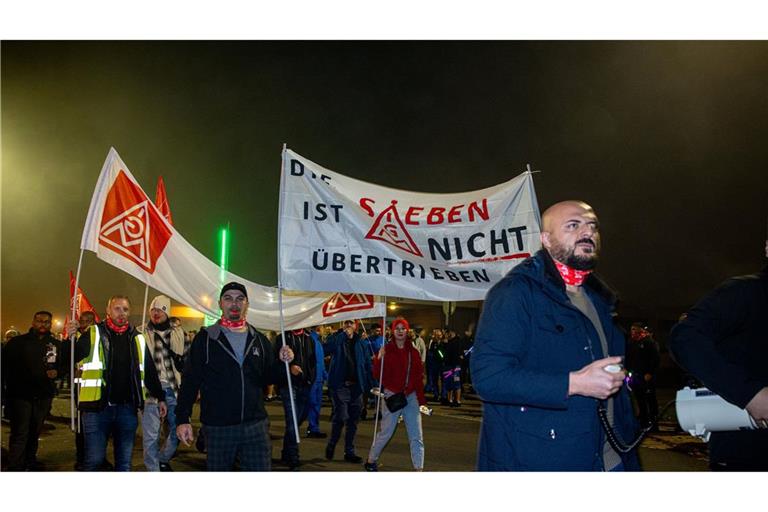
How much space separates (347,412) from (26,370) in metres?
4.44

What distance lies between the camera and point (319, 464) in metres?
10.0

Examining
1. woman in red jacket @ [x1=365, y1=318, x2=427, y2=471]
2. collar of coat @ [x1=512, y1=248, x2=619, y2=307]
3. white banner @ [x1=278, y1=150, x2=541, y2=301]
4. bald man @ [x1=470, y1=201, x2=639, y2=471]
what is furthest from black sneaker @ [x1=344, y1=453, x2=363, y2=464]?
collar of coat @ [x1=512, y1=248, x2=619, y2=307]

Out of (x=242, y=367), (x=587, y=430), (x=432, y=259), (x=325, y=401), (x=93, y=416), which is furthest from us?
(x=325, y=401)

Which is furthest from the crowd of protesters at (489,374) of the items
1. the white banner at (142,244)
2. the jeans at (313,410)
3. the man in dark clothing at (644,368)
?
the man in dark clothing at (644,368)

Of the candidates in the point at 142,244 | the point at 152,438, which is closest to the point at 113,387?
the point at 152,438

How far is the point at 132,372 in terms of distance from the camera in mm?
7520

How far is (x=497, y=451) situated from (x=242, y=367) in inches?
124

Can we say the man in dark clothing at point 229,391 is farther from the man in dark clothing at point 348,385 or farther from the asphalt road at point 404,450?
the man in dark clothing at point 348,385

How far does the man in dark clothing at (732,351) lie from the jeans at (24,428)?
333 inches

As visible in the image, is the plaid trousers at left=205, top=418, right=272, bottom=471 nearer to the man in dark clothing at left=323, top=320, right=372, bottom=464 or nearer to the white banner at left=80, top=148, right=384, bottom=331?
the white banner at left=80, top=148, right=384, bottom=331

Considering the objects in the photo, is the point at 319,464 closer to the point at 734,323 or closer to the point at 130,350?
the point at 130,350

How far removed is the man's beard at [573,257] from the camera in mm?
3498

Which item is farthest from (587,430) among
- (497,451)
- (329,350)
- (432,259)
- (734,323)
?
(329,350)

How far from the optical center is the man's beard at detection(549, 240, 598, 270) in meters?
3.50
